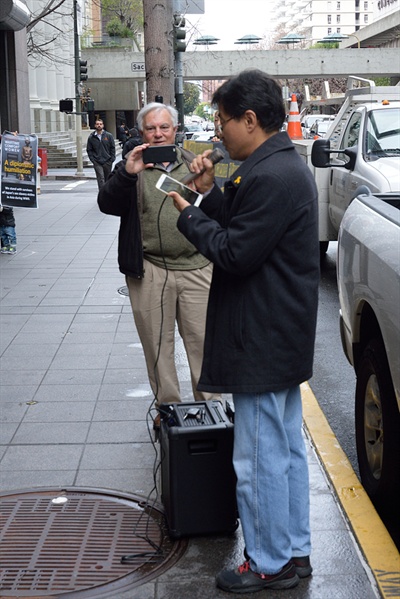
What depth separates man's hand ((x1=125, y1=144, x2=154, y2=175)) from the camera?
4578 millimetres

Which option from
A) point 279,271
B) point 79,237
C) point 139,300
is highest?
point 279,271

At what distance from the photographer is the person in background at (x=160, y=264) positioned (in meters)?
5.07

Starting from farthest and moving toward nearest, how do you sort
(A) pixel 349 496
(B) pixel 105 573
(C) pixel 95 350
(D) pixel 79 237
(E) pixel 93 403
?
(D) pixel 79 237 → (C) pixel 95 350 → (E) pixel 93 403 → (A) pixel 349 496 → (B) pixel 105 573

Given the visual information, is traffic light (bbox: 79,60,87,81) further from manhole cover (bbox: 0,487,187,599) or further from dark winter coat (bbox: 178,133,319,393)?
dark winter coat (bbox: 178,133,319,393)

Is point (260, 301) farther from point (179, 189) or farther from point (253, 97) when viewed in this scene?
point (253, 97)

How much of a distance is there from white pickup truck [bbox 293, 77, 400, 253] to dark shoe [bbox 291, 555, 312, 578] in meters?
6.55

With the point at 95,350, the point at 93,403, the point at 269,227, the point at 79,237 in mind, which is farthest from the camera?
the point at 79,237

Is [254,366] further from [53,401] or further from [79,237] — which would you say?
[79,237]

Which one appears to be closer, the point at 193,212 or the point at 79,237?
the point at 193,212

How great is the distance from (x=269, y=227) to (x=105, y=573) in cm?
166

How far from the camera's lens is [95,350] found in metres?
7.89

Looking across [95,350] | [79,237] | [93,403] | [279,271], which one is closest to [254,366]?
[279,271]

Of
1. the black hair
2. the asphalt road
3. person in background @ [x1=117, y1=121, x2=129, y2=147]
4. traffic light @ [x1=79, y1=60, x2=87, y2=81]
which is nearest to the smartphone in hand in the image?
the black hair

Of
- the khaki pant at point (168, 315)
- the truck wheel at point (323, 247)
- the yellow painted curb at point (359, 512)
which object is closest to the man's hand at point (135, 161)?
the khaki pant at point (168, 315)
